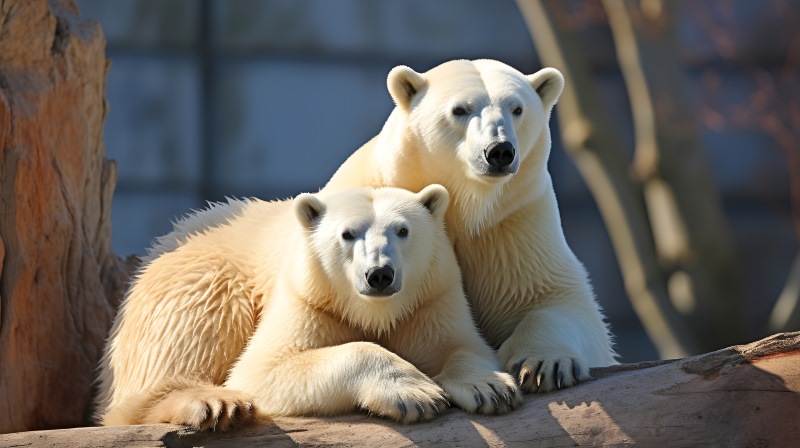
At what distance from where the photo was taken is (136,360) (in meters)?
3.68

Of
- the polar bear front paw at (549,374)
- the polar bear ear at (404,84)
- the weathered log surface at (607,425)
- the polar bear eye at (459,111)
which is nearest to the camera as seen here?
the weathered log surface at (607,425)

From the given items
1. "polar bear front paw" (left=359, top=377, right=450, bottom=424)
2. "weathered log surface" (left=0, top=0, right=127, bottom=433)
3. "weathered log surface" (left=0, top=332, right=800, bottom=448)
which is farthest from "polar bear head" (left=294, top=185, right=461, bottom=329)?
"weathered log surface" (left=0, top=0, right=127, bottom=433)

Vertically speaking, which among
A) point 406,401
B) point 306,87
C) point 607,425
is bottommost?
point 607,425

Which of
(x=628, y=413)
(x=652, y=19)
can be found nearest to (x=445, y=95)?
(x=628, y=413)

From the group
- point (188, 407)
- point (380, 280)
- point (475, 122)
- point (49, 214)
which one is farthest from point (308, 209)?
point (49, 214)

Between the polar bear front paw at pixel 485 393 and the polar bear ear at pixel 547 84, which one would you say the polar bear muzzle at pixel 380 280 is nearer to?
the polar bear front paw at pixel 485 393

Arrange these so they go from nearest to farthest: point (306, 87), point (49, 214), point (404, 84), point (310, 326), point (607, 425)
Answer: point (607, 425)
point (310, 326)
point (404, 84)
point (49, 214)
point (306, 87)

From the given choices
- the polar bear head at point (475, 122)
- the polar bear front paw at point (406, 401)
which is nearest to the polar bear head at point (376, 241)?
the polar bear head at point (475, 122)

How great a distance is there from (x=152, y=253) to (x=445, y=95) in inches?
52.6

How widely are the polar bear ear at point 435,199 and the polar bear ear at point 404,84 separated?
0.36 metres

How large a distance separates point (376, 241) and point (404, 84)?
70 cm

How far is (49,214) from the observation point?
3914 millimetres

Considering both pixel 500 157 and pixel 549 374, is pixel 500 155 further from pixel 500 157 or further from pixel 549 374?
Answer: pixel 549 374

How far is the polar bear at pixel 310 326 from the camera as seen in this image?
315 cm
